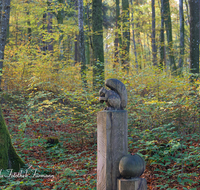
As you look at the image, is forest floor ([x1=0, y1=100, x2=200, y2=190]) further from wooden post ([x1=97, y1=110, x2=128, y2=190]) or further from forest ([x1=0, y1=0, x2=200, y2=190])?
wooden post ([x1=97, y1=110, x2=128, y2=190])

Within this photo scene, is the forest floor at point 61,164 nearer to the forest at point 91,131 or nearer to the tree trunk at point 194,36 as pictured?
the forest at point 91,131

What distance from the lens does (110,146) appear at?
238cm

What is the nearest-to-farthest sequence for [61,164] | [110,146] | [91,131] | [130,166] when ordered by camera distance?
[130,166]
[110,146]
[61,164]
[91,131]

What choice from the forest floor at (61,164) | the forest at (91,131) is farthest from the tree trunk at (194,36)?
the forest floor at (61,164)

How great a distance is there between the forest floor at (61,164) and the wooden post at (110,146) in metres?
1.55

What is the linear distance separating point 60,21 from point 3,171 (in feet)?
43.6

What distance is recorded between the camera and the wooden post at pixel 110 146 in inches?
91.9

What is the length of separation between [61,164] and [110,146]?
3.42 metres

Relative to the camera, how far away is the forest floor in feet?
12.4

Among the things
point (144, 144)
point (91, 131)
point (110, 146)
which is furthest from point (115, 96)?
point (91, 131)

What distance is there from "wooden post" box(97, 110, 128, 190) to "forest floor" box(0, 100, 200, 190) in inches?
60.8

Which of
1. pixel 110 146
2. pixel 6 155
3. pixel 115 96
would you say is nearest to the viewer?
pixel 110 146

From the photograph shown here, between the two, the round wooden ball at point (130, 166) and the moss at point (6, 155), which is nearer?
the round wooden ball at point (130, 166)

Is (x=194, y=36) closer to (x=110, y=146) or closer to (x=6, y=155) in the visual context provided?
(x=110, y=146)
